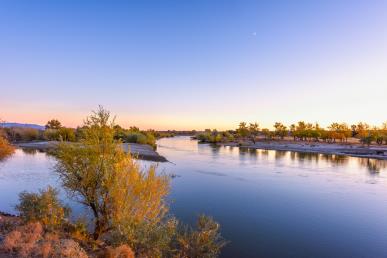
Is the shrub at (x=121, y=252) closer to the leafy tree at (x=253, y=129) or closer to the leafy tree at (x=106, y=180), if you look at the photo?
the leafy tree at (x=106, y=180)

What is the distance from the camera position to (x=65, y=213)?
40.0 ft

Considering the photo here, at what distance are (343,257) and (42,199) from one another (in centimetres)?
1325

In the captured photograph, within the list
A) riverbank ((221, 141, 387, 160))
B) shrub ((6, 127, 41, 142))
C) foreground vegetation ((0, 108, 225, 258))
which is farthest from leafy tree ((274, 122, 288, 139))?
foreground vegetation ((0, 108, 225, 258))

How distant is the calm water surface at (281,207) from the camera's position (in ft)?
44.0

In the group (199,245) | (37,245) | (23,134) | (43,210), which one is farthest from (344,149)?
(23,134)

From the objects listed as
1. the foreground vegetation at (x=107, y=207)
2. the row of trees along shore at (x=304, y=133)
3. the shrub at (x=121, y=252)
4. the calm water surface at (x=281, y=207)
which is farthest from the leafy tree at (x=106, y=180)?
the row of trees along shore at (x=304, y=133)

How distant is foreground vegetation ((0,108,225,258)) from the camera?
9.64 meters

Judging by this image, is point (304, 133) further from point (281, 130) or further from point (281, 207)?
point (281, 207)

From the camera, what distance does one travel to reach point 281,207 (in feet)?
66.3

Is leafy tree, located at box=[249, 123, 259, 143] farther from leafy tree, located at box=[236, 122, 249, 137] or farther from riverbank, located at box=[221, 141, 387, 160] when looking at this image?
riverbank, located at box=[221, 141, 387, 160]

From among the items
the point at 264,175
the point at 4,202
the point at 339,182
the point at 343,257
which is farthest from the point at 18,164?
the point at 339,182

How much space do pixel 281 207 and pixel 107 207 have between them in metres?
13.7

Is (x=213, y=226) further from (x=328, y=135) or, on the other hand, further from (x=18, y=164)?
(x=328, y=135)

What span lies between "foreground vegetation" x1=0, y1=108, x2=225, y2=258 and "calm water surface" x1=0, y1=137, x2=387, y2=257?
2.76m
